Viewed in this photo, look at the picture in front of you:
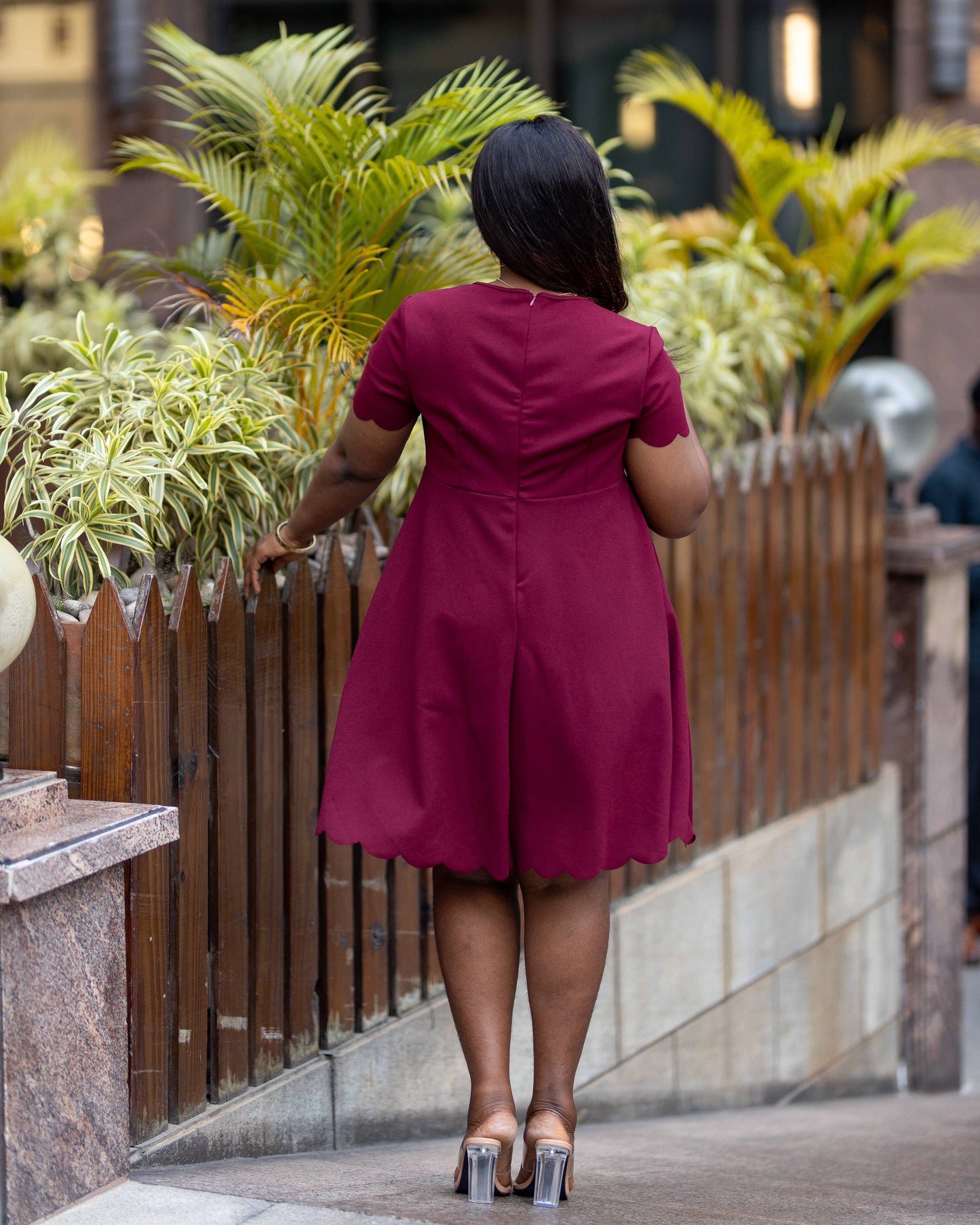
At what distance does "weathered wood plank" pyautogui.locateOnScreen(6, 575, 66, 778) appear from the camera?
2734 millimetres

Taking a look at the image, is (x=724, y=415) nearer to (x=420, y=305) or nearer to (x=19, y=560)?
(x=420, y=305)

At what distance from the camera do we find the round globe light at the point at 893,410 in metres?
5.89

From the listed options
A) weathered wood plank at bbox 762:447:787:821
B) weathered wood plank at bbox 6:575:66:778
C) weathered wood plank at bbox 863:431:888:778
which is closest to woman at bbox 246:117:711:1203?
weathered wood plank at bbox 6:575:66:778

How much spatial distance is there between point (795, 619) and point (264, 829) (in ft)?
8.18

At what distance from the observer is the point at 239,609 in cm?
305

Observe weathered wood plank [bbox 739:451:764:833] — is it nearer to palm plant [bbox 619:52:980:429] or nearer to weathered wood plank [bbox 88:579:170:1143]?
palm plant [bbox 619:52:980:429]

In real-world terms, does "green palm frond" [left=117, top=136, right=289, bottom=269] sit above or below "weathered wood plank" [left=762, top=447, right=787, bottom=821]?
above

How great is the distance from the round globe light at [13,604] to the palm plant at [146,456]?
49cm

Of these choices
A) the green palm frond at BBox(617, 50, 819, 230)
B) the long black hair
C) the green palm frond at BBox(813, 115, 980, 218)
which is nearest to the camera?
the long black hair

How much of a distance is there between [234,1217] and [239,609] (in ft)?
3.76

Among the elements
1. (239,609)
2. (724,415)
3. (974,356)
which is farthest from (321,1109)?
(974,356)

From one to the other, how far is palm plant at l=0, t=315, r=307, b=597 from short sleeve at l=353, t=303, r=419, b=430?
24.3 inches

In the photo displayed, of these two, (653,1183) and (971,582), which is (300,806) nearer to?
(653,1183)

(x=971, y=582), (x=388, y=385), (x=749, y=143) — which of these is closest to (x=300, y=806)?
(x=388, y=385)
